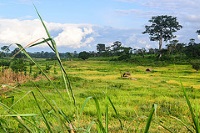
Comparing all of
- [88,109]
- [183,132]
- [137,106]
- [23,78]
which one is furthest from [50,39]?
[23,78]

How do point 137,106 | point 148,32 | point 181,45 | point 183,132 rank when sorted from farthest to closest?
1. point 148,32
2. point 181,45
3. point 137,106
4. point 183,132

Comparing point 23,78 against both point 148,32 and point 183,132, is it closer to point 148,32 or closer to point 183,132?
point 183,132

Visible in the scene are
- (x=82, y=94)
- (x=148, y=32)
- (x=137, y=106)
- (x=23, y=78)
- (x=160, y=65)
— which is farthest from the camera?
(x=148, y=32)

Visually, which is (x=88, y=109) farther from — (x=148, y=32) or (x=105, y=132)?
(x=148, y=32)

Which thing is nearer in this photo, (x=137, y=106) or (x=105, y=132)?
(x=105, y=132)

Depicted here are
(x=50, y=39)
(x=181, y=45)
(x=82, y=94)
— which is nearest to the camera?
(x=50, y=39)

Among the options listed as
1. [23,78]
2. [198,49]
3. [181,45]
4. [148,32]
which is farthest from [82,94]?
[148,32]

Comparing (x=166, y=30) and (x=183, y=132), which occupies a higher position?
(x=166, y=30)

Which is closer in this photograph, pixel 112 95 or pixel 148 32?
pixel 112 95

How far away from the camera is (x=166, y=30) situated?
47.2m

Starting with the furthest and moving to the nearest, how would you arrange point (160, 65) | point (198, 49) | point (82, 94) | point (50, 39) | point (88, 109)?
point (198, 49) < point (160, 65) < point (82, 94) < point (88, 109) < point (50, 39)

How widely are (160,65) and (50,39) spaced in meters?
30.1

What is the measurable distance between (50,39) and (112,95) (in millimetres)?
8905

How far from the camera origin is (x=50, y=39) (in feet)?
2.94
